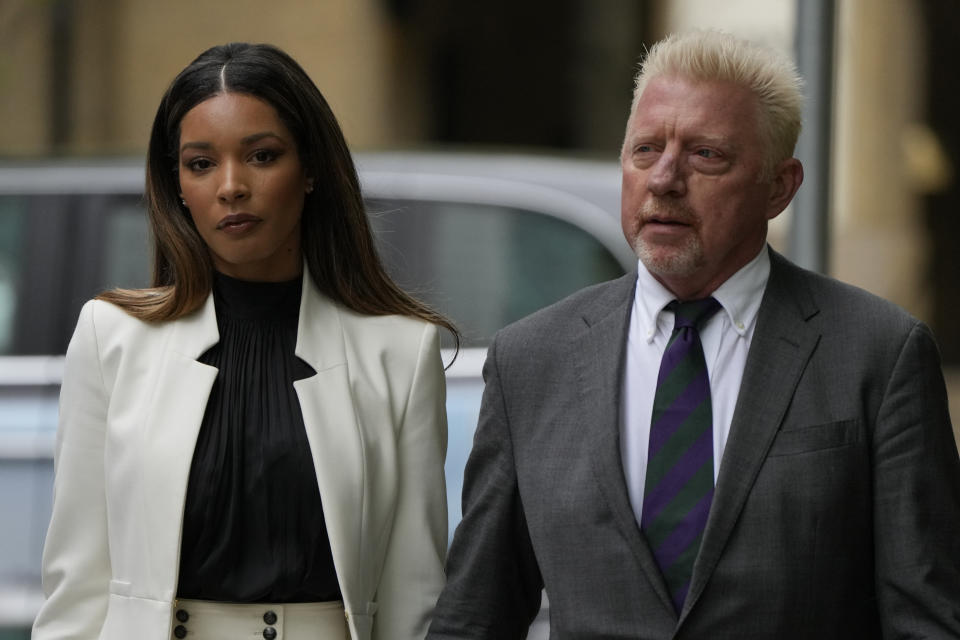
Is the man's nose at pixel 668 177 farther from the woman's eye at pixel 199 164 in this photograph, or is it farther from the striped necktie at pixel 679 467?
the woman's eye at pixel 199 164

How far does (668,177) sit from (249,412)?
101 cm

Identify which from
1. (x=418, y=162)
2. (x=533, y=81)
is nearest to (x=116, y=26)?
(x=533, y=81)

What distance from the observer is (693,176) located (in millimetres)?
3273

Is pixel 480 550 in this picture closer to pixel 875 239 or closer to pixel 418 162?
pixel 418 162

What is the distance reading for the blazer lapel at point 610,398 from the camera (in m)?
3.19

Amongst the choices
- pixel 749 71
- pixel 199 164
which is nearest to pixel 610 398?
pixel 749 71

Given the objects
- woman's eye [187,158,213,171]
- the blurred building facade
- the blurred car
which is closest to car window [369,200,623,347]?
the blurred car

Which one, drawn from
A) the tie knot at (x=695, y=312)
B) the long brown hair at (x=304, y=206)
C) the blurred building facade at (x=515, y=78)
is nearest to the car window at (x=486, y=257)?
the long brown hair at (x=304, y=206)

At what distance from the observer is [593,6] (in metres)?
13.9

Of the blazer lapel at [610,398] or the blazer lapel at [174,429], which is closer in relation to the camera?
the blazer lapel at [610,398]

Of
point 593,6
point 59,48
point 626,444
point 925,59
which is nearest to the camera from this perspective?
point 626,444

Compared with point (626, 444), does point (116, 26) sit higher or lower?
higher

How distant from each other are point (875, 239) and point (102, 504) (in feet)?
26.7

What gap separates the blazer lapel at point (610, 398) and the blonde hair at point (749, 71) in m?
0.40
